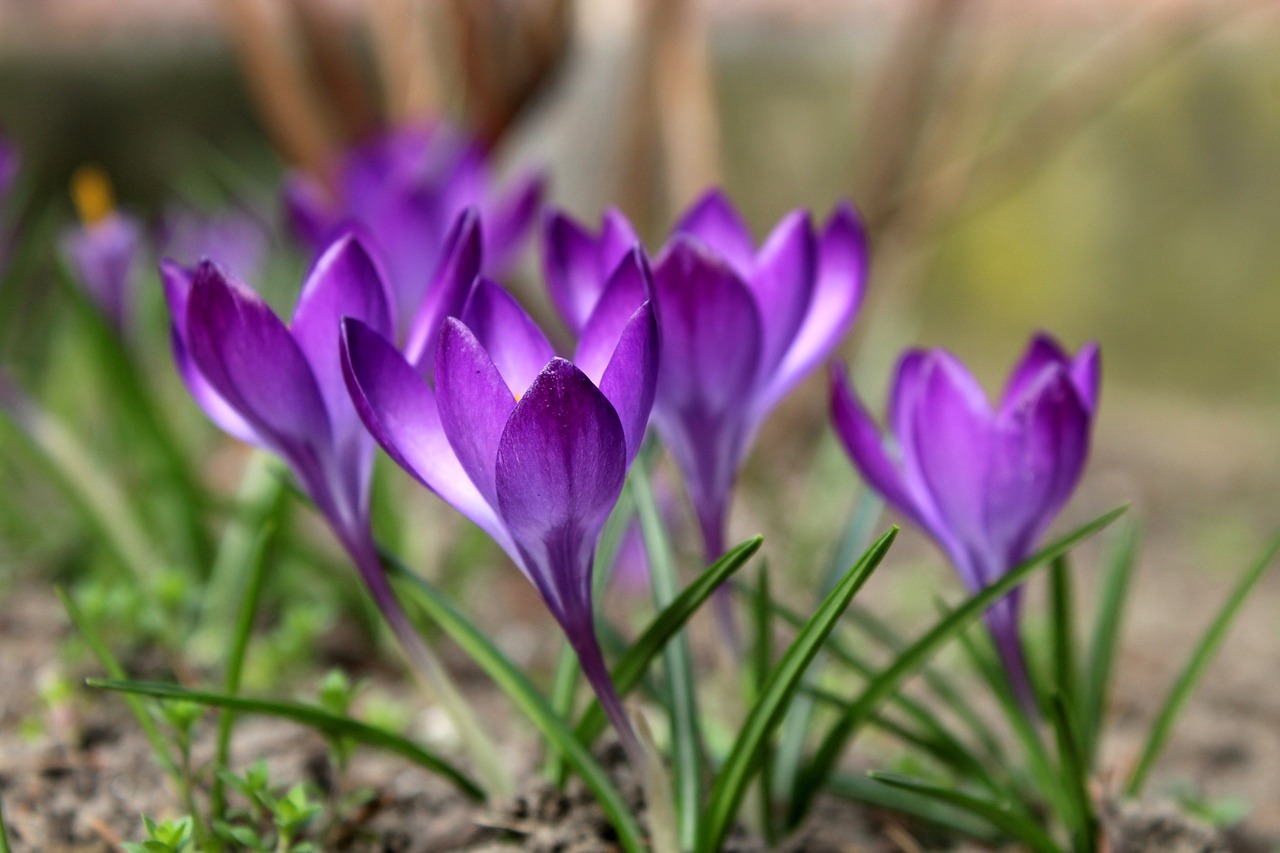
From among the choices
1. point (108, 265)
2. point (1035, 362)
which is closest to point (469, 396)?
point (1035, 362)

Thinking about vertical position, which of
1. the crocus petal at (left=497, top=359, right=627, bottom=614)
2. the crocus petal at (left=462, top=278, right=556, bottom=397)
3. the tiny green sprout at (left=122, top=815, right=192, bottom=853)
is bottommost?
the tiny green sprout at (left=122, top=815, right=192, bottom=853)

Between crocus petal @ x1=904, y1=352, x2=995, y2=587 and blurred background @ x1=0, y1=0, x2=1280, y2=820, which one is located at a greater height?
blurred background @ x1=0, y1=0, x2=1280, y2=820

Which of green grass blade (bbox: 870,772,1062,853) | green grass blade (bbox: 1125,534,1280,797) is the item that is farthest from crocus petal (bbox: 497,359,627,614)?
green grass blade (bbox: 1125,534,1280,797)

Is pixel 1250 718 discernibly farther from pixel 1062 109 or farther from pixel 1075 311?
pixel 1075 311

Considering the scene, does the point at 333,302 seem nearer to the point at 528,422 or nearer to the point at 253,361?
the point at 253,361

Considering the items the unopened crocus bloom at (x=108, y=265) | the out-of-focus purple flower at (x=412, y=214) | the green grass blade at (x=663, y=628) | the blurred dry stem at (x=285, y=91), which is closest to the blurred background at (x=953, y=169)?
the blurred dry stem at (x=285, y=91)

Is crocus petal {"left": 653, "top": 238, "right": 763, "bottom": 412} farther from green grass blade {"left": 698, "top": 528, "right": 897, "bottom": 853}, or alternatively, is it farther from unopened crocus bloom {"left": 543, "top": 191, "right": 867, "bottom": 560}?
green grass blade {"left": 698, "top": 528, "right": 897, "bottom": 853}
